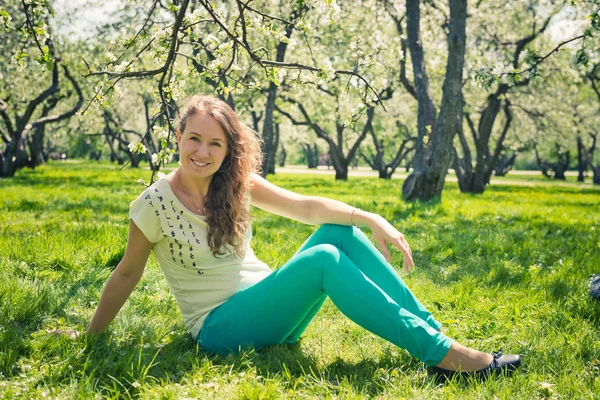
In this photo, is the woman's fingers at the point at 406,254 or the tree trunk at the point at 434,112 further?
the tree trunk at the point at 434,112

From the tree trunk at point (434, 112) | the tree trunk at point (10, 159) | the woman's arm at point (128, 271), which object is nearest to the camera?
the woman's arm at point (128, 271)

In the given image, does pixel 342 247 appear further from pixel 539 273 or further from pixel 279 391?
pixel 539 273

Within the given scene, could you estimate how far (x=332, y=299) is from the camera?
9.11ft

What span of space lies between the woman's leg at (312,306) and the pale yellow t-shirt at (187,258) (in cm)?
10

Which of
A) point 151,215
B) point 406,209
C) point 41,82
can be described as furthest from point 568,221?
point 41,82

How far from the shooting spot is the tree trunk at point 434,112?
1016cm

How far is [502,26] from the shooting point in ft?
61.4

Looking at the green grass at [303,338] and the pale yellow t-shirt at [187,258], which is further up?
the pale yellow t-shirt at [187,258]

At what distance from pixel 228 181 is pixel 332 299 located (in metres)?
0.96

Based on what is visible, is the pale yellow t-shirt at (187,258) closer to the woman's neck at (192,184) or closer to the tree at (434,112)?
the woman's neck at (192,184)

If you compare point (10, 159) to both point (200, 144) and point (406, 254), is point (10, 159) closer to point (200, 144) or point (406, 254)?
point (200, 144)

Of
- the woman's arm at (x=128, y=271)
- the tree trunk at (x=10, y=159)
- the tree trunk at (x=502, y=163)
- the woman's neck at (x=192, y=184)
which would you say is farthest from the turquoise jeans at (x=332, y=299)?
the tree trunk at (x=502, y=163)

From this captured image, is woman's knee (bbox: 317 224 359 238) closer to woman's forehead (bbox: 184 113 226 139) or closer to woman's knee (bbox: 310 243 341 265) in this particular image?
woman's knee (bbox: 310 243 341 265)

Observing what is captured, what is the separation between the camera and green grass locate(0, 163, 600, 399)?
103 inches
